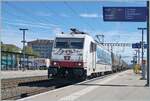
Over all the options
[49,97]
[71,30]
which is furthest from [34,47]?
[49,97]

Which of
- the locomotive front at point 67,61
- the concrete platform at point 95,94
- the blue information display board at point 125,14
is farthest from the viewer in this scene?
the blue information display board at point 125,14

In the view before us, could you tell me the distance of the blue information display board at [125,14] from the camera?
2811 centimetres

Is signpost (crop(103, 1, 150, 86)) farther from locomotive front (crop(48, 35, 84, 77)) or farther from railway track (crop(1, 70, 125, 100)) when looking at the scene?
railway track (crop(1, 70, 125, 100))

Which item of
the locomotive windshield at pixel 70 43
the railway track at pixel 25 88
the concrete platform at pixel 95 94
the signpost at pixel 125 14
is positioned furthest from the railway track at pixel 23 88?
the signpost at pixel 125 14

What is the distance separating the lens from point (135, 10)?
28656 mm

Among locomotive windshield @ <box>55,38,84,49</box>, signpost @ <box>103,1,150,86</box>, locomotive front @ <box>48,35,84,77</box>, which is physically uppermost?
signpost @ <box>103,1,150,86</box>

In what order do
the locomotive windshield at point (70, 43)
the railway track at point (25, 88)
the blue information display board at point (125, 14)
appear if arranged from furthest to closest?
the blue information display board at point (125, 14), the locomotive windshield at point (70, 43), the railway track at point (25, 88)

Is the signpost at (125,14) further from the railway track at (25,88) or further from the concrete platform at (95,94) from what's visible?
the concrete platform at (95,94)

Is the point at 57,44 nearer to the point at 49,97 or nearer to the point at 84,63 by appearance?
the point at 84,63

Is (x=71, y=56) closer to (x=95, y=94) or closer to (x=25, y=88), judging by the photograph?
(x=25, y=88)

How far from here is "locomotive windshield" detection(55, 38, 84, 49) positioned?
2792cm

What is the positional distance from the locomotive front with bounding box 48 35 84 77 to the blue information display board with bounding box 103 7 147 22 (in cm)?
352

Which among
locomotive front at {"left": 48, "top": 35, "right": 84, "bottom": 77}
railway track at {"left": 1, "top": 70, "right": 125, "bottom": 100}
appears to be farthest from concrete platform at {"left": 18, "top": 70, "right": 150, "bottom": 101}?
locomotive front at {"left": 48, "top": 35, "right": 84, "bottom": 77}

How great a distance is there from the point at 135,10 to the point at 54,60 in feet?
21.1
